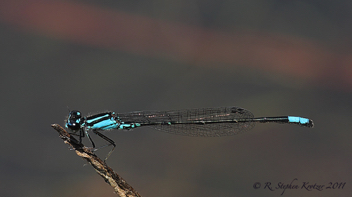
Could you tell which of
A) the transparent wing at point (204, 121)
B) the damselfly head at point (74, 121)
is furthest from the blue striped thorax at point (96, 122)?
the transparent wing at point (204, 121)

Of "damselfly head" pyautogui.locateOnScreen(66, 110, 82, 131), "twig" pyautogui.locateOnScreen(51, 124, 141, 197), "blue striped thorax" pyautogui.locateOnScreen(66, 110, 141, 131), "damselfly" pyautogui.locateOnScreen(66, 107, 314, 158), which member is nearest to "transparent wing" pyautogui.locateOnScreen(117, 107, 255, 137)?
"damselfly" pyautogui.locateOnScreen(66, 107, 314, 158)

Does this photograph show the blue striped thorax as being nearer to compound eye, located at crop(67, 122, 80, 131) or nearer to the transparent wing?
compound eye, located at crop(67, 122, 80, 131)

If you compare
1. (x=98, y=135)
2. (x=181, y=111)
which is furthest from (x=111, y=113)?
(x=181, y=111)

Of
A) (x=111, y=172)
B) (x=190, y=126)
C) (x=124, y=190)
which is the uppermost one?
(x=190, y=126)

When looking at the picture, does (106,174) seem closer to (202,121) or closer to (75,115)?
(75,115)

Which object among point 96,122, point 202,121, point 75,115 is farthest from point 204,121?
point 75,115

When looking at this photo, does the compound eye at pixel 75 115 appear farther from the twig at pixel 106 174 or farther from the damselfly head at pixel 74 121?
the twig at pixel 106 174

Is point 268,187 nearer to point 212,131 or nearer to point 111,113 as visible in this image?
point 212,131
